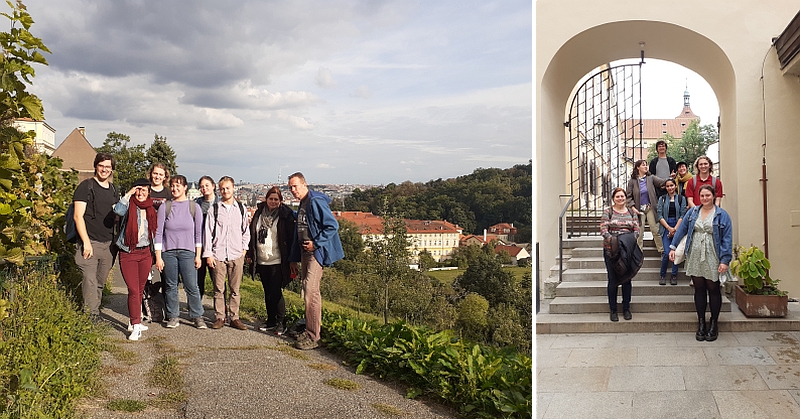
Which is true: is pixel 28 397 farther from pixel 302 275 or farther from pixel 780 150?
pixel 780 150

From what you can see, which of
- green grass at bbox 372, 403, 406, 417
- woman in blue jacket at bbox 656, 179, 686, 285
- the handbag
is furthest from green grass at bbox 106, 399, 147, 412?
woman in blue jacket at bbox 656, 179, 686, 285

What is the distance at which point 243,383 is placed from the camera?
3.38 m

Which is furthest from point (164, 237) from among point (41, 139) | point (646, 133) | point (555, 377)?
point (646, 133)

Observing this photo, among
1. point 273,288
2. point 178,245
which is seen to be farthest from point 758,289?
point 178,245

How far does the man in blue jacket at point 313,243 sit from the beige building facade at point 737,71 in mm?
2301

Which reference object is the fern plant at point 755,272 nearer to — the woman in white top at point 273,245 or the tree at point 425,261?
the tree at point 425,261

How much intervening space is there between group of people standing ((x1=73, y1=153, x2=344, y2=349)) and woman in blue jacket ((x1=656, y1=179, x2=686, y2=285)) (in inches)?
142

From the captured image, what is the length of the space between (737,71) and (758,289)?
7.06 feet

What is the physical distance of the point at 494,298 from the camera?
17.2 ft

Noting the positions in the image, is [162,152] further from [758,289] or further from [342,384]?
[758,289]

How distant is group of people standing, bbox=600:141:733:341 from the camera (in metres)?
4.86

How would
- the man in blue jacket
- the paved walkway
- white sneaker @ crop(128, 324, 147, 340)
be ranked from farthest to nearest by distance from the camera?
white sneaker @ crop(128, 324, 147, 340), the man in blue jacket, the paved walkway

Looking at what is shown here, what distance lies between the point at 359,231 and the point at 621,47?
335 centimetres

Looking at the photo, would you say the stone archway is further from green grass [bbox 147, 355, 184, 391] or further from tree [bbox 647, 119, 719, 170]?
tree [bbox 647, 119, 719, 170]
